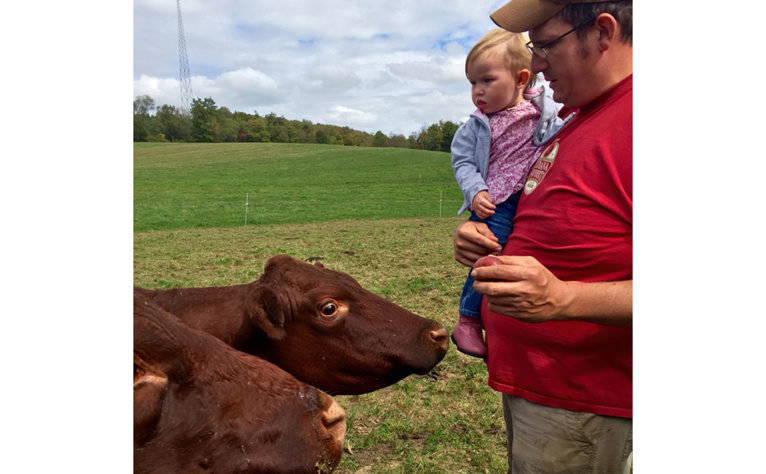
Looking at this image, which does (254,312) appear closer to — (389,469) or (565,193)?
(565,193)

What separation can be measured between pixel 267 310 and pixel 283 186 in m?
21.4

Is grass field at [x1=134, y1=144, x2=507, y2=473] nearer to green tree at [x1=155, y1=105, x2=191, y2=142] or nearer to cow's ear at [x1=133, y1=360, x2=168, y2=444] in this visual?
green tree at [x1=155, y1=105, x2=191, y2=142]

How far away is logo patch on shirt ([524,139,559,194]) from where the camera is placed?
69.4 inches

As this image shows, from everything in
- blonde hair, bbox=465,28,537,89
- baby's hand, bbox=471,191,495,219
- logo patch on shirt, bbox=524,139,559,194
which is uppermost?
blonde hair, bbox=465,28,537,89

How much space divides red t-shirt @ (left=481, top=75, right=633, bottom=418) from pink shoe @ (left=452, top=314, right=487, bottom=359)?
1.47ft

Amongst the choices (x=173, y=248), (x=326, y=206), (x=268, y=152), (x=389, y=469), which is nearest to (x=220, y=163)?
(x=268, y=152)

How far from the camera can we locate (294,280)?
8.18 feet

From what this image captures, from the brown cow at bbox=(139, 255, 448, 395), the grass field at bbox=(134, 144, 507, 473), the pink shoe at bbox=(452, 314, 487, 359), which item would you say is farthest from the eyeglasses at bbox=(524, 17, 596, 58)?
the grass field at bbox=(134, 144, 507, 473)

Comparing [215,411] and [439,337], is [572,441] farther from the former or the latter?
[215,411]

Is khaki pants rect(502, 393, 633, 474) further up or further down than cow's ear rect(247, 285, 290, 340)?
further down

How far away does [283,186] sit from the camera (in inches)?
918

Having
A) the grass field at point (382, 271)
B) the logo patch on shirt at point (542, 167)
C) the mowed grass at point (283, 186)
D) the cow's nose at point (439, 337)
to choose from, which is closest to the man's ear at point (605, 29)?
the logo patch on shirt at point (542, 167)

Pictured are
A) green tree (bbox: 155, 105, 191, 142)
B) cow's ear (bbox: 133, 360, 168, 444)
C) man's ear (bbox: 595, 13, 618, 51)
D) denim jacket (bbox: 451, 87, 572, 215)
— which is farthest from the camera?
green tree (bbox: 155, 105, 191, 142)
